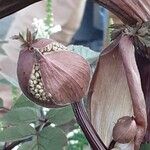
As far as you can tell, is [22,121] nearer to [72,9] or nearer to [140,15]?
[140,15]

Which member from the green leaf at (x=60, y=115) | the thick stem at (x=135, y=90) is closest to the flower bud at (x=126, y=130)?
the thick stem at (x=135, y=90)

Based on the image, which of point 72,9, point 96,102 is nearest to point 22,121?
point 96,102

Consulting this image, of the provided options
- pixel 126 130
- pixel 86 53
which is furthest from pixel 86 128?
pixel 86 53

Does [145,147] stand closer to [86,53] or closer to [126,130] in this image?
[126,130]

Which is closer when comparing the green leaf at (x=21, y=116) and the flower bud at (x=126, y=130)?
the flower bud at (x=126, y=130)

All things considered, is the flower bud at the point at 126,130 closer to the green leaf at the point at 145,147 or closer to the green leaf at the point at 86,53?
the green leaf at the point at 145,147

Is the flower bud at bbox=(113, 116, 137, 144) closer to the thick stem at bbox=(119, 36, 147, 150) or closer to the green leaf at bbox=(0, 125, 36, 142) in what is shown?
the thick stem at bbox=(119, 36, 147, 150)
